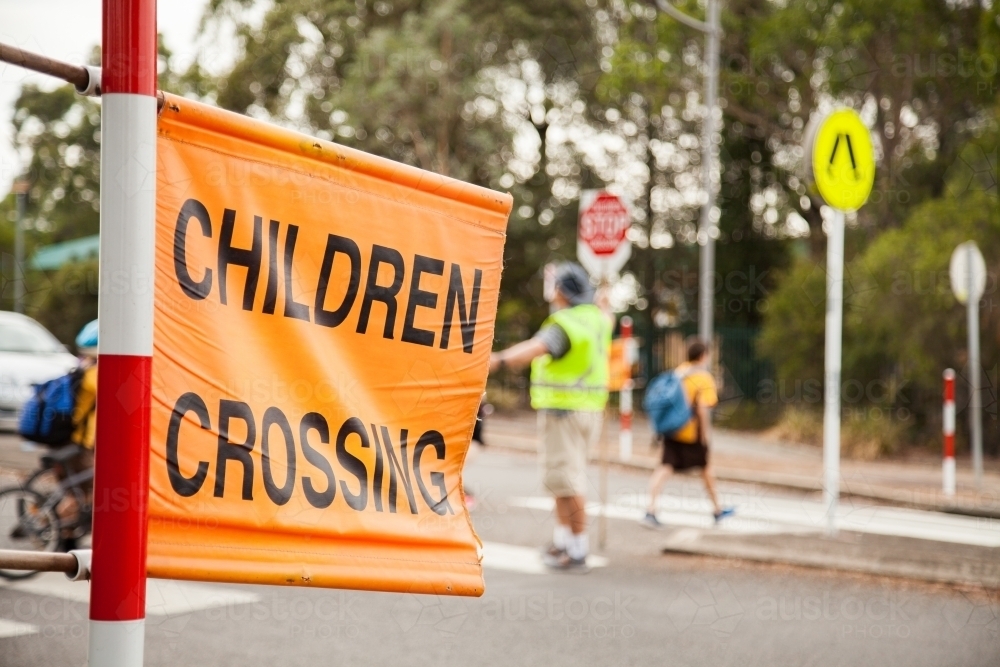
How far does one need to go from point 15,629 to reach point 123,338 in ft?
13.0

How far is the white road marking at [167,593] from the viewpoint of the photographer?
5.77 m

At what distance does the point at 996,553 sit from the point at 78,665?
628 cm

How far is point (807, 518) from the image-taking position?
10383mm

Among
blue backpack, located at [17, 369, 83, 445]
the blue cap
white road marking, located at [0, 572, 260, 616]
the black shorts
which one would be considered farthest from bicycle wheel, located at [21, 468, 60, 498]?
the black shorts

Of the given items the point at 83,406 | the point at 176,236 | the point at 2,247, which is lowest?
the point at 83,406

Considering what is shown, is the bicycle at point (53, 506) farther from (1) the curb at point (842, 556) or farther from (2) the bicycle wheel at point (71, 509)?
(1) the curb at point (842, 556)

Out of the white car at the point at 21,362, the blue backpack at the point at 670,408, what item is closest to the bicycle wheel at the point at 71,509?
the blue backpack at the point at 670,408

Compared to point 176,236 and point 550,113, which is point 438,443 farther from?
point 550,113

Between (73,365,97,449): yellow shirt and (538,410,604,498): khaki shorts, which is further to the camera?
(538,410,604,498): khaki shorts

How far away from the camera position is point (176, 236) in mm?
2281

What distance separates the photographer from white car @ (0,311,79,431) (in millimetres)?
14234

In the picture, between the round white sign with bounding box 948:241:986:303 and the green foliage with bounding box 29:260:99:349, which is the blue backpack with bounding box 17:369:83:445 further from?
the green foliage with bounding box 29:260:99:349

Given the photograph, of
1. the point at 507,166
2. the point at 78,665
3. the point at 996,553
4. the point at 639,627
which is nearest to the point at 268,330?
the point at 78,665

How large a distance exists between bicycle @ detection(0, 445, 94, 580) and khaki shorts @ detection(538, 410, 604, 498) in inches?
115
